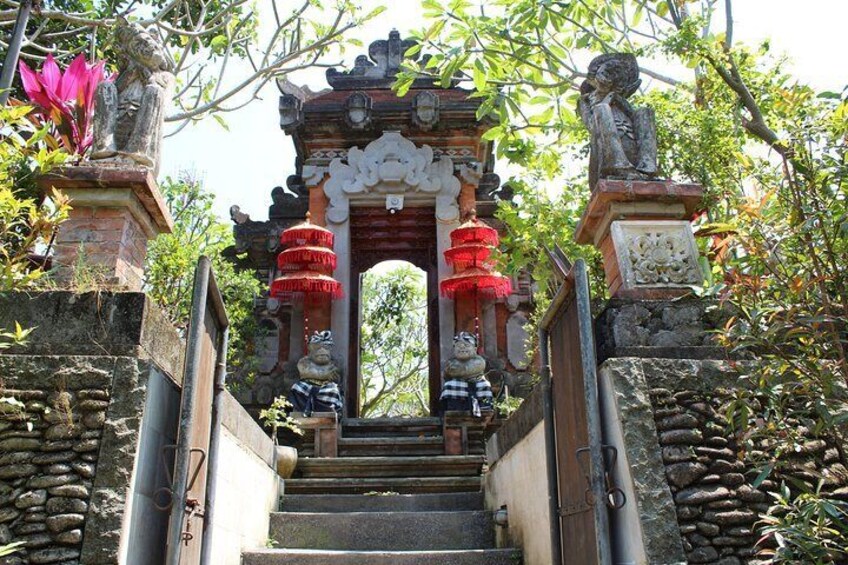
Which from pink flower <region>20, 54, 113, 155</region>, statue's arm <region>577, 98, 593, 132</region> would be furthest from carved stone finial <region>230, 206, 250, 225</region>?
statue's arm <region>577, 98, 593, 132</region>

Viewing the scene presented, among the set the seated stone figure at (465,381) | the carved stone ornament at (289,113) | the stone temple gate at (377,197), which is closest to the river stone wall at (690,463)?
the seated stone figure at (465,381)

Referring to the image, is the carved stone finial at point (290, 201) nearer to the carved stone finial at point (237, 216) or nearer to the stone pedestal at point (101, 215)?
the carved stone finial at point (237, 216)

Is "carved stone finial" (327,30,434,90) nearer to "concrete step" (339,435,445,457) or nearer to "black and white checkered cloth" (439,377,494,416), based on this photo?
"black and white checkered cloth" (439,377,494,416)

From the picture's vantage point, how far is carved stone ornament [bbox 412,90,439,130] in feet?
30.4

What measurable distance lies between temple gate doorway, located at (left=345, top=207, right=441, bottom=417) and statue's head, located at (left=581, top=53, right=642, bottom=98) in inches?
213

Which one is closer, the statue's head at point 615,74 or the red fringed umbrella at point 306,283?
the statue's head at point 615,74

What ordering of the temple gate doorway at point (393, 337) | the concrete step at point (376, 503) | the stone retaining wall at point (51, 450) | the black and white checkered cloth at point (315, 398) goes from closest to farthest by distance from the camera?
the stone retaining wall at point (51, 450)
the concrete step at point (376, 503)
the black and white checkered cloth at point (315, 398)
the temple gate doorway at point (393, 337)

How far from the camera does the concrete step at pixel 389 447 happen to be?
23.2 feet

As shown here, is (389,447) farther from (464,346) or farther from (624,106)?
(624,106)

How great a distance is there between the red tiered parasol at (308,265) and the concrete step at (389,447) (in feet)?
6.22

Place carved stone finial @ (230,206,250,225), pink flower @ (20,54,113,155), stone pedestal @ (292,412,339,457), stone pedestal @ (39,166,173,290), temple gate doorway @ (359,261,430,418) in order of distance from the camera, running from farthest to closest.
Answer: temple gate doorway @ (359,261,430,418) → carved stone finial @ (230,206,250,225) → stone pedestal @ (292,412,339,457) → pink flower @ (20,54,113,155) → stone pedestal @ (39,166,173,290)

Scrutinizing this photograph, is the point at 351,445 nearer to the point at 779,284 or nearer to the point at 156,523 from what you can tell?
the point at 156,523

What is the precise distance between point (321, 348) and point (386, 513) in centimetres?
321

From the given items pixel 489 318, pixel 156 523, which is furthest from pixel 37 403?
pixel 489 318
